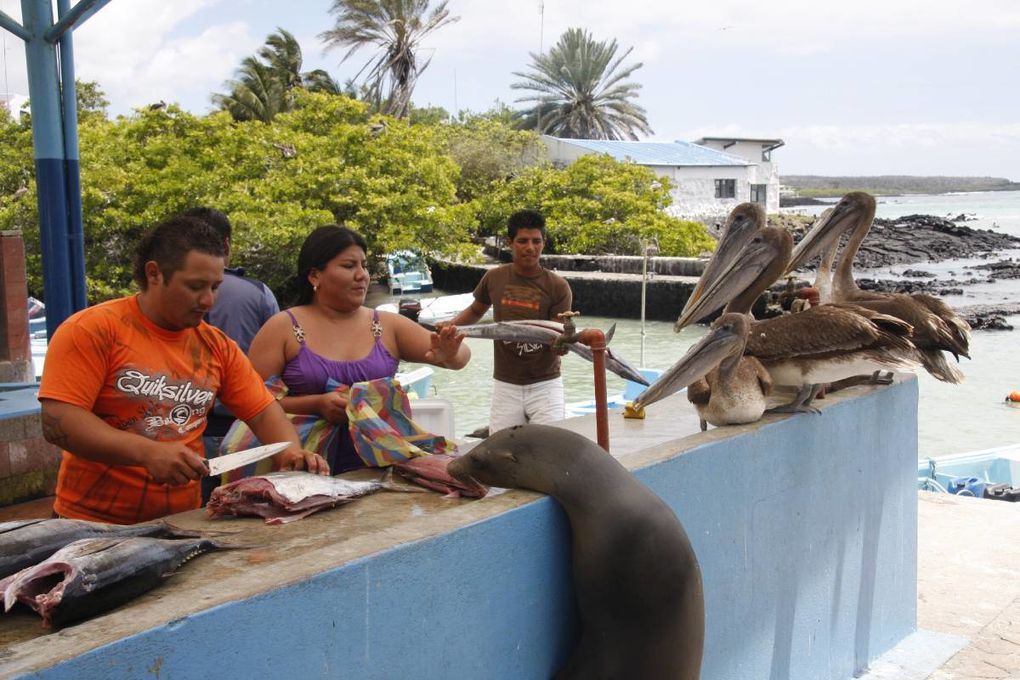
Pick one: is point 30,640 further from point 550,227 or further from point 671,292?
point 550,227

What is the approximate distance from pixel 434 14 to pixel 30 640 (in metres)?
45.6

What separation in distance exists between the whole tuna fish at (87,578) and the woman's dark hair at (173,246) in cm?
87

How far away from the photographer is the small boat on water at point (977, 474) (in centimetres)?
985

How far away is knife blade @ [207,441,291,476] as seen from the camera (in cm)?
288

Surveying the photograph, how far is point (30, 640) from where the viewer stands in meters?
2.00

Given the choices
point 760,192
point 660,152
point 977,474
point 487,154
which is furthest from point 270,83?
point 977,474

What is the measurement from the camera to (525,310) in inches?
223

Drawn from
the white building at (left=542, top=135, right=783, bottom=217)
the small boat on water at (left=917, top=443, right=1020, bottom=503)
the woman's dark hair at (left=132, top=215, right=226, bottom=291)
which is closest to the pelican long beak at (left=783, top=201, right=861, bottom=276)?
the woman's dark hair at (left=132, top=215, right=226, bottom=291)

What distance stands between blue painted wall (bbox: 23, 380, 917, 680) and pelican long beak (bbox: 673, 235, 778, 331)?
76cm

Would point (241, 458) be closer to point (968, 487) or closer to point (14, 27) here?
point (14, 27)

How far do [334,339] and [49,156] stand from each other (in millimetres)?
3516

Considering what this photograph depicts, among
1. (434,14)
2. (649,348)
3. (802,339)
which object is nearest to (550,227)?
(649,348)

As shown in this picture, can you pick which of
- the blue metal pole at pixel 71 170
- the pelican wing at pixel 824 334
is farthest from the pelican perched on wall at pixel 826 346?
the blue metal pole at pixel 71 170

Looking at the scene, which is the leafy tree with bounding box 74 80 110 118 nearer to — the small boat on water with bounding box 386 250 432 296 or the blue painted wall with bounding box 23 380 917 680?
the small boat on water with bounding box 386 250 432 296
